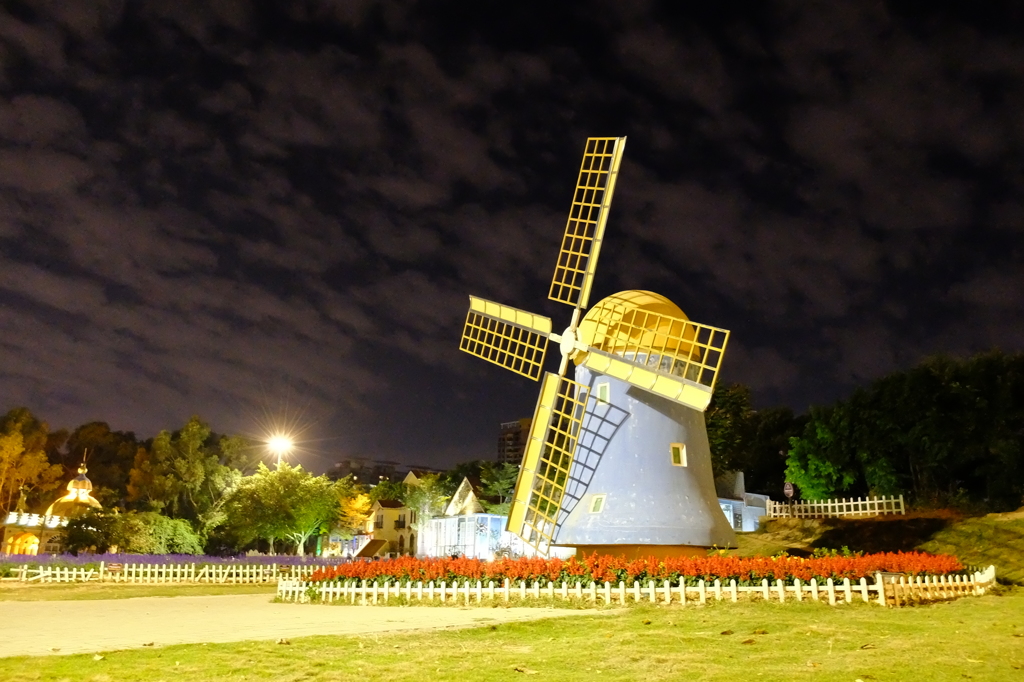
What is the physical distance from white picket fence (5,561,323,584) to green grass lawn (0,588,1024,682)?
2246 centimetres

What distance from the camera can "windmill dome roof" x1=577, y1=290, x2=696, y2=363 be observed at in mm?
18766

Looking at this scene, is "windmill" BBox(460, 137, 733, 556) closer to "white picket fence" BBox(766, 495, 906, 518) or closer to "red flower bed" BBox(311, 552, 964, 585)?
"red flower bed" BBox(311, 552, 964, 585)

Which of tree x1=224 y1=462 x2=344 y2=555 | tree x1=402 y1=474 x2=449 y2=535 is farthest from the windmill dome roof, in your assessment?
tree x1=402 y1=474 x2=449 y2=535

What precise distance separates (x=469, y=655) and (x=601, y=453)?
10689mm

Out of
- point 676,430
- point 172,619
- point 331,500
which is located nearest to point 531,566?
point 676,430

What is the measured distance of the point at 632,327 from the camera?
18.7 m

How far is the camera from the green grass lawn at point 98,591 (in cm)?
2425

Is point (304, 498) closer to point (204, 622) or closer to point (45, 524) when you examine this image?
point (45, 524)

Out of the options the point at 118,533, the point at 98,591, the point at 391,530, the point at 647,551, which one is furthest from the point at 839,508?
the point at 118,533

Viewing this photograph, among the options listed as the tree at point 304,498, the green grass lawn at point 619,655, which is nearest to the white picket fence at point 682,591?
the green grass lawn at point 619,655

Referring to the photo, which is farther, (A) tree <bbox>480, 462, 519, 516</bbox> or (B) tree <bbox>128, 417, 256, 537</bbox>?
(A) tree <bbox>480, 462, 519, 516</bbox>

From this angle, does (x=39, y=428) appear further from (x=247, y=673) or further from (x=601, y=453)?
(x=247, y=673)

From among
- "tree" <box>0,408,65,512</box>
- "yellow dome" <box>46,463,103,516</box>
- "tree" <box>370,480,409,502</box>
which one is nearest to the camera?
"yellow dome" <box>46,463,103,516</box>

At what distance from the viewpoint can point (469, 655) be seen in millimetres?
8695
